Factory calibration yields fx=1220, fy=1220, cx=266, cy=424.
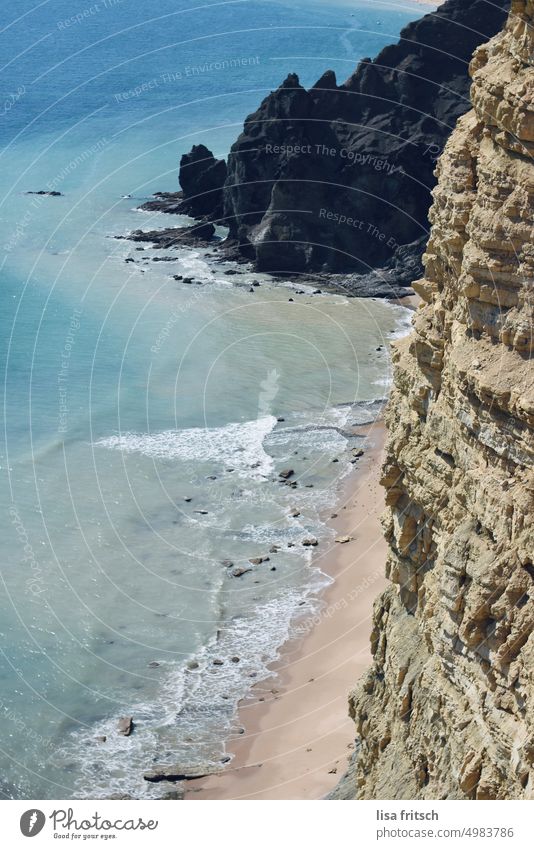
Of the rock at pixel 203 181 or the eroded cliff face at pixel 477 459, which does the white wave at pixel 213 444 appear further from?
the eroded cliff face at pixel 477 459

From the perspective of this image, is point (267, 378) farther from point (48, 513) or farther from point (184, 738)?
point (184, 738)

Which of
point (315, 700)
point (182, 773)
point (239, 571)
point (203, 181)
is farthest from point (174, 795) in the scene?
point (203, 181)

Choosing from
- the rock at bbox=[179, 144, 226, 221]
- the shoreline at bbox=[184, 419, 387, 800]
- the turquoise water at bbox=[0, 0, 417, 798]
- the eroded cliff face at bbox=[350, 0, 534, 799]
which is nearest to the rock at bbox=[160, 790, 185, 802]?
the shoreline at bbox=[184, 419, 387, 800]

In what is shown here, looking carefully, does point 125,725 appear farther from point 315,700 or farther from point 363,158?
point 363,158

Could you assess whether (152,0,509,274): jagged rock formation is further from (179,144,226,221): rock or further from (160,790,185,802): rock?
(160,790,185,802): rock

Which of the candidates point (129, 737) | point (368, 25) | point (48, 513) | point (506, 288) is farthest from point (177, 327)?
point (368, 25)
